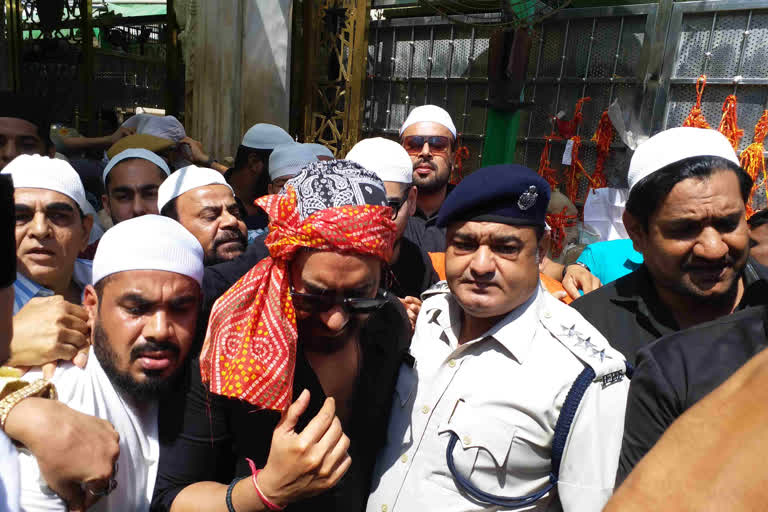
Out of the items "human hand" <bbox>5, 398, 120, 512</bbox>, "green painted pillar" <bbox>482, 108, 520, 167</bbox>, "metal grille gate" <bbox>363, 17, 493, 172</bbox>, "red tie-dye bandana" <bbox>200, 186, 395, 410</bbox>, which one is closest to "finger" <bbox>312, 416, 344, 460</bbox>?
"red tie-dye bandana" <bbox>200, 186, 395, 410</bbox>

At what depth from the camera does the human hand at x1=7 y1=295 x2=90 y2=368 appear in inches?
→ 63.6

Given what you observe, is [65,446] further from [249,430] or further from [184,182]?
[184,182]

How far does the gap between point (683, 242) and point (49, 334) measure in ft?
6.85

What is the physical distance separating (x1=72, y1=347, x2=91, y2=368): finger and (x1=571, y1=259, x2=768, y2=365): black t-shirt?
70.2 inches

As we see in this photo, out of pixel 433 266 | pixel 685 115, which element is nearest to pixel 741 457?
→ pixel 433 266

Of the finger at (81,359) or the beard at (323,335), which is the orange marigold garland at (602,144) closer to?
the beard at (323,335)

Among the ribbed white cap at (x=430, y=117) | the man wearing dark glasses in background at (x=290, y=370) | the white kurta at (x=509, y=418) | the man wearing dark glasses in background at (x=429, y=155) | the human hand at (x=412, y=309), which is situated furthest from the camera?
the ribbed white cap at (x=430, y=117)

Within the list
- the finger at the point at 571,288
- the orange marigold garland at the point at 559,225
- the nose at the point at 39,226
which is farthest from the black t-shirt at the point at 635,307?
the orange marigold garland at the point at 559,225

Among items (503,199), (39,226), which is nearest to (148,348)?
(39,226)

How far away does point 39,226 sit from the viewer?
2.25 meters

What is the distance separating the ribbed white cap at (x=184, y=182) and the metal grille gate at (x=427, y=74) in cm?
376

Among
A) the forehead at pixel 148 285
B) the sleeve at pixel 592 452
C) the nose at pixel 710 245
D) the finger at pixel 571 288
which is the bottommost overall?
the sleeve at pixel 592 452

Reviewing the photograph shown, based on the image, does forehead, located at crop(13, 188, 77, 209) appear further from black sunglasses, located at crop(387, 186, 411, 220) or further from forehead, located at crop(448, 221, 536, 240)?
forehead, located at crop(448, 221, 536, 240)

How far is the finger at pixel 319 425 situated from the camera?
1.41 meters
